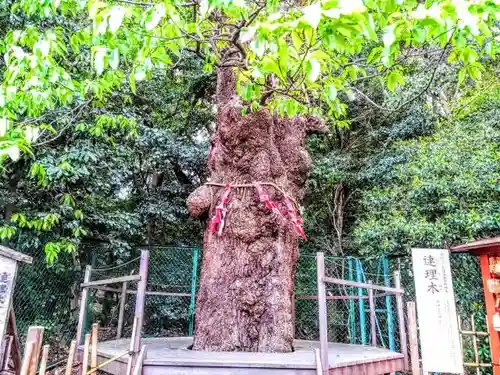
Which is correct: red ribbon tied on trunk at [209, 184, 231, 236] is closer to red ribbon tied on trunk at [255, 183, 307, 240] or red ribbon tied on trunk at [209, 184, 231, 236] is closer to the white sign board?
red ribbon tied on trunk at [255, 183, 307, 240]

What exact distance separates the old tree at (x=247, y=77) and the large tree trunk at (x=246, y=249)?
12 mm

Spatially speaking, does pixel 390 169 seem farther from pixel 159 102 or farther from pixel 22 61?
pixel 22 61

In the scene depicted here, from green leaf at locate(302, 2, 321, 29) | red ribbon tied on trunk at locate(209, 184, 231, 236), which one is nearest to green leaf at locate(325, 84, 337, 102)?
green leaf at locate(302, 2, 321, 29)

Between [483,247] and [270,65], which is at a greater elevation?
[270,65]

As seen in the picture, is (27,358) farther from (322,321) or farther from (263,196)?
(263,196)

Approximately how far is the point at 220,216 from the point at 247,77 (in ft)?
5.91

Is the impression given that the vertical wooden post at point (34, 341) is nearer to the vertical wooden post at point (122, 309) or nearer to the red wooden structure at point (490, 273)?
the vertical wooden post at point (122, 309)

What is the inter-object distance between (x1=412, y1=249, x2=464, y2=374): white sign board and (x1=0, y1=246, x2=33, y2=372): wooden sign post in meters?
3.66

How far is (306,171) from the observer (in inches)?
192

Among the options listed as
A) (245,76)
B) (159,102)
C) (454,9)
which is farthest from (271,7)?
(159,102)

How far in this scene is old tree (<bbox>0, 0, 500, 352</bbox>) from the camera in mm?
1791

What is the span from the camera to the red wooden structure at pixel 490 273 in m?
3.52

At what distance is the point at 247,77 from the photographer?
8.32ft

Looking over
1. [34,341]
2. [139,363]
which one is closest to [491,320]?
[139,363]
